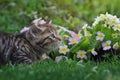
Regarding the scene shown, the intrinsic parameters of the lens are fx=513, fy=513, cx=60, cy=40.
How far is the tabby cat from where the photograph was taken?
28.3ft

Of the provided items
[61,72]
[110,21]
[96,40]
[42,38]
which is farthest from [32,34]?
[61,72]

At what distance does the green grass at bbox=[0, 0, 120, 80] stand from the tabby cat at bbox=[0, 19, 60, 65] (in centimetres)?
28

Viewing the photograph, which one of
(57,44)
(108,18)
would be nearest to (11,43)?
(57,44)

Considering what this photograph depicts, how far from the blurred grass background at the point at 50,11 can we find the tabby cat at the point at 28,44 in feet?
9.70

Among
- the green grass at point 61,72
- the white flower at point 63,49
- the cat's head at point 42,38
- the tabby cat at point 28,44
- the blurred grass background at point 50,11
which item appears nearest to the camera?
the green grass at point 61,72

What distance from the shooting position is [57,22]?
1330cm

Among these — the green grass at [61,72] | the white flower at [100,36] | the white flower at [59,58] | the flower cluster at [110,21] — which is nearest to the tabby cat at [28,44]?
Result: the white flower at [59,58]

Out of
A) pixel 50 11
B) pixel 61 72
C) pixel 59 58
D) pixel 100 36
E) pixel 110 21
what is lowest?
pixel 61 72

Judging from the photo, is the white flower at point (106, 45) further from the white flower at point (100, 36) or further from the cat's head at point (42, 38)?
the cat's head at point (42, 38)

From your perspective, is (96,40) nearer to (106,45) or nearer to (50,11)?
(106,45)

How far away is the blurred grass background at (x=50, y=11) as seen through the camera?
1313 centimetres

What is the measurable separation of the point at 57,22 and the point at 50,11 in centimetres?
125

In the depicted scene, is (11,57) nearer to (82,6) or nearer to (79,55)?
(79,55)

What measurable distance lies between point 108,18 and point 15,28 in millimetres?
3439
